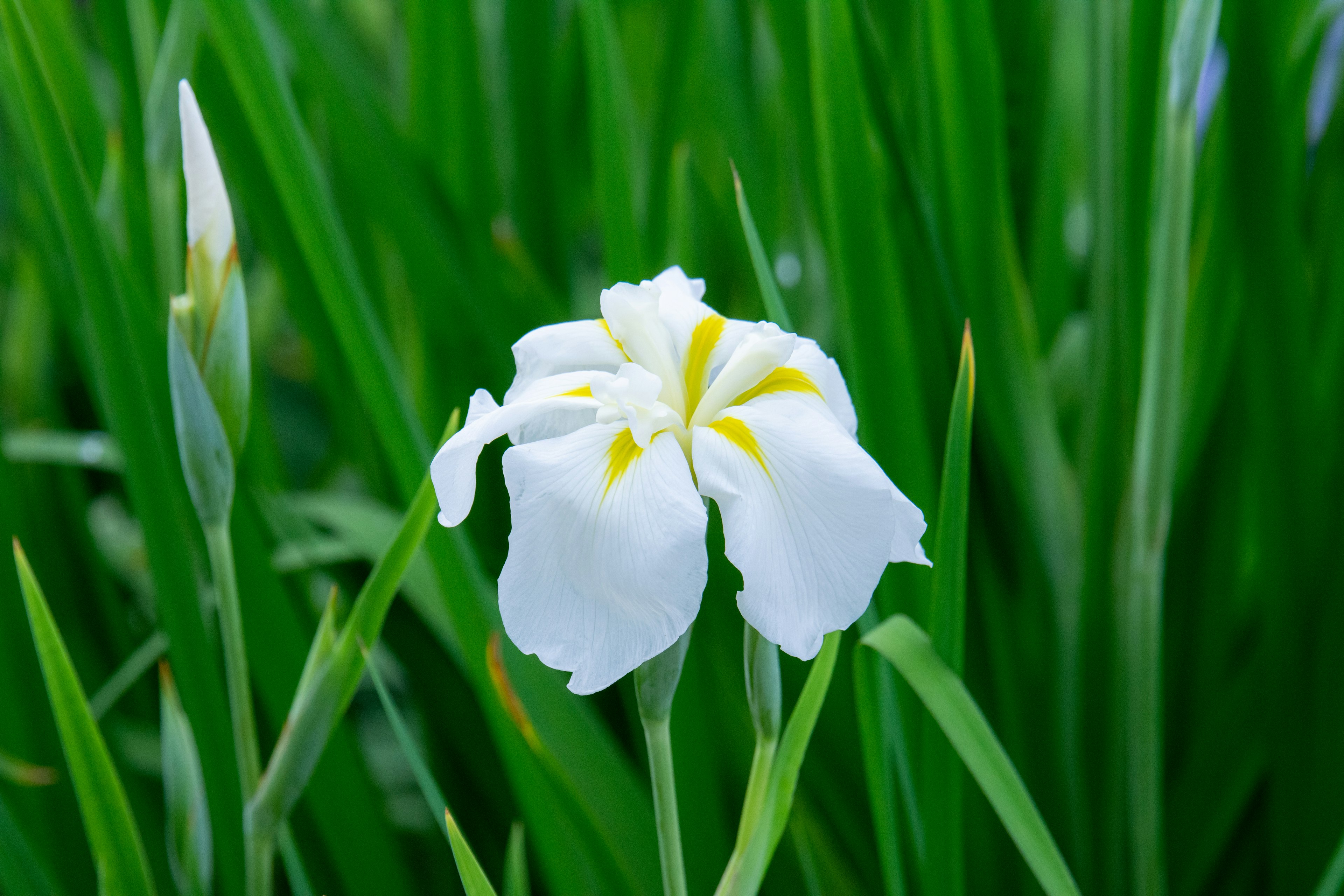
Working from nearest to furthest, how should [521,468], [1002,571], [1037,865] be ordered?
[521,468] < [1037,865] < [1002,571]

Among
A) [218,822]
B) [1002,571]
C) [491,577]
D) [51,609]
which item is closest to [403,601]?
[491,577]

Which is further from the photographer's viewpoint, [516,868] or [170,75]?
[170,75]

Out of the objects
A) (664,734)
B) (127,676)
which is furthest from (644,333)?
(127,676)

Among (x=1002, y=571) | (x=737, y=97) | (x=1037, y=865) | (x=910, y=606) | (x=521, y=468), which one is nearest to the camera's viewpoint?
(x=521, y=468)

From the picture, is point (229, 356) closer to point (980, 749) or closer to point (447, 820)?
point (447, 820)

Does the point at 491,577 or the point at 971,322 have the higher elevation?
the point at 971,322

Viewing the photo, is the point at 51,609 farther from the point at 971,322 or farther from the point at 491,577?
the point at 971,322
